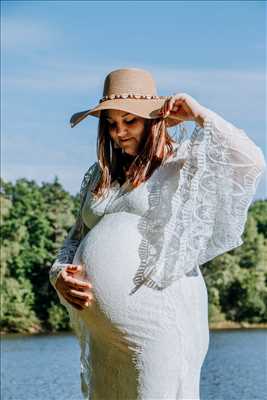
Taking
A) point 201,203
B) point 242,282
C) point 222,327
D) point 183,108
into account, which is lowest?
point 222,327

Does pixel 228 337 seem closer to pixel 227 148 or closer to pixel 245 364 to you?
pixel 245 364


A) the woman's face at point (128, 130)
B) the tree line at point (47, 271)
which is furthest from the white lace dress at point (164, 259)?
the tree line at point (47, 271)

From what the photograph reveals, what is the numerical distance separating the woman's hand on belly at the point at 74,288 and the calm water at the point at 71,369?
8759 millimetres

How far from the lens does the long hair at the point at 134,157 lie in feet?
12.4

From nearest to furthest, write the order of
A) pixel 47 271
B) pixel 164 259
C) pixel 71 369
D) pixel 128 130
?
pixel 164 259, pixel 128 130, pixel 71 369, pixel 47 271

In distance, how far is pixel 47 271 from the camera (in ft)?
126

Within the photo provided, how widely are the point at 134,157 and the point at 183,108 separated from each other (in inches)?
11.3

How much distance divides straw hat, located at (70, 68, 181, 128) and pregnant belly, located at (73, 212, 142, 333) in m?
0.36

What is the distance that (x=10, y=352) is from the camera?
86.3 feet

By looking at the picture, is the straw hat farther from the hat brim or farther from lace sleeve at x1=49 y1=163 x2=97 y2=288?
lace sleeve at x1=49 y1=163 x2=97 y2=288

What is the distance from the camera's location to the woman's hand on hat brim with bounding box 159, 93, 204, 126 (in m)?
3.65

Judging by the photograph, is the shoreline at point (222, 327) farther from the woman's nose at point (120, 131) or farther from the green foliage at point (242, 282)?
the woman's nose at point (120, 131)

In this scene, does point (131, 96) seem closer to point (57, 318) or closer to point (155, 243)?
point (155, 243)

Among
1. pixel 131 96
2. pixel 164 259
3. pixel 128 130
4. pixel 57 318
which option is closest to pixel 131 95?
pixel 131 96
